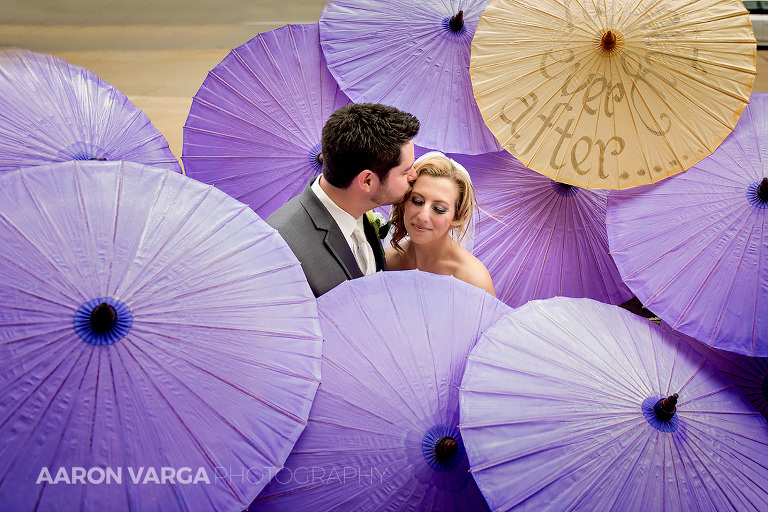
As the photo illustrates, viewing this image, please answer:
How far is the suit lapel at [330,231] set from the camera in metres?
2.23

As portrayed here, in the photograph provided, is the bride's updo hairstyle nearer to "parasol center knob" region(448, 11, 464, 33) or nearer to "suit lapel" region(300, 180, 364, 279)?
"suit lapel" region(300, 180, 364, 279)

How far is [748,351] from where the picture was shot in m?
2.23

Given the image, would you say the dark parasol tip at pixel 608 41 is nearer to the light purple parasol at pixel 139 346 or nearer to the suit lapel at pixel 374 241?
the suit lapel at pixel 374 241

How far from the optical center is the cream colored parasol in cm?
254

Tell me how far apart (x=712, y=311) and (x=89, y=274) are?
2.17 metres

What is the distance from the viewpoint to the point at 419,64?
296 cm

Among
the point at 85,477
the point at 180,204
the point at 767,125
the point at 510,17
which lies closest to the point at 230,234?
the point at 180,204

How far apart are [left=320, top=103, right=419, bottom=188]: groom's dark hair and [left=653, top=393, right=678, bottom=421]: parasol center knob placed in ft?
3.91

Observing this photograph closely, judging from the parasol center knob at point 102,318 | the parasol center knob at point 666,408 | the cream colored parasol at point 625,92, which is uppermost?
the cream colored parasol at point 625,92

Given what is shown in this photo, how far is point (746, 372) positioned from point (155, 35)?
214 inches

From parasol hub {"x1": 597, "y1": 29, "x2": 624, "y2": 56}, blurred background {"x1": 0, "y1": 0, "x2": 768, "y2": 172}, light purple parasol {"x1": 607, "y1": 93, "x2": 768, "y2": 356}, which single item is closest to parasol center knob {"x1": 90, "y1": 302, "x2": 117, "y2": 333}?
light purple parasol {"x1": 607, "y1": 93, "x2": 768, "y2": 356}

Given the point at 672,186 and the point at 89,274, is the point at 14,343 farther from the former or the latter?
the point at 672,186

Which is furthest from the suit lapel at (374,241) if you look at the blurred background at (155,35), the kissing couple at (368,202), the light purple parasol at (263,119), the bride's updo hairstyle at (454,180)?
the blurred background at (155,35)

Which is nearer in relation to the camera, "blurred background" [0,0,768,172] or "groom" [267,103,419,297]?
"groom" [267,103,419,297]
